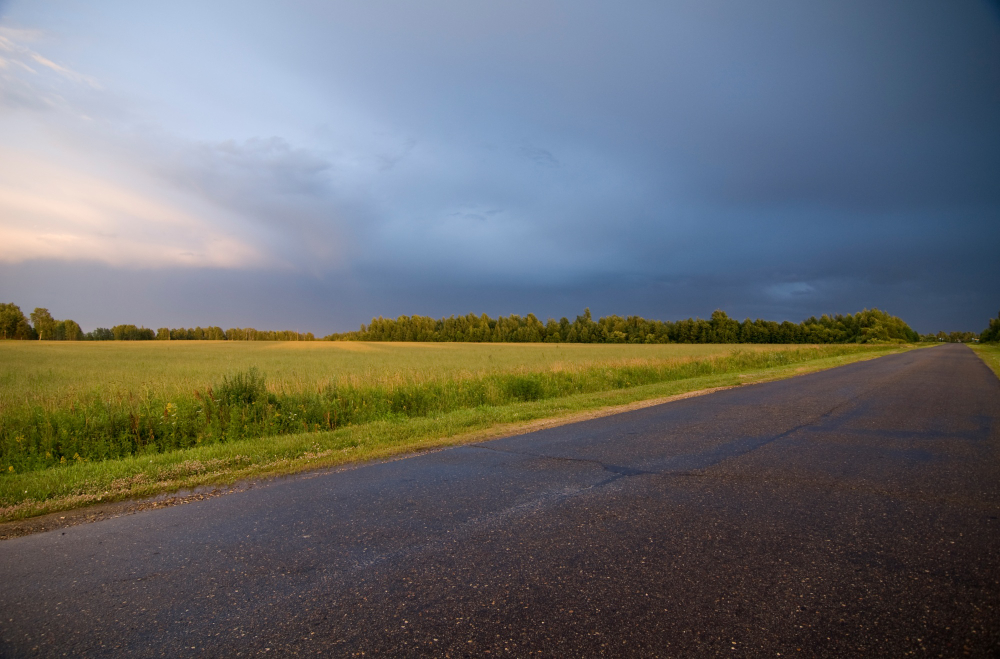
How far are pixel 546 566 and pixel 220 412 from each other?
32.8ft

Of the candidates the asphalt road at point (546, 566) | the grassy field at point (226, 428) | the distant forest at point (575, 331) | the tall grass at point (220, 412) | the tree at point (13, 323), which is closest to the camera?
the asphalt road at point (546, 566)

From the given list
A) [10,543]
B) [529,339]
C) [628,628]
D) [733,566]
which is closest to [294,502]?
[10,543]

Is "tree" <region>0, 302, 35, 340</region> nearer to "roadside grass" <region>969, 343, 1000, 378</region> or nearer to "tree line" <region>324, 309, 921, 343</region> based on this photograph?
"tree line" <region>324, 309, 921, 343</region>

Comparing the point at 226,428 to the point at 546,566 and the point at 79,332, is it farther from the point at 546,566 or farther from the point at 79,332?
the point at 79,332

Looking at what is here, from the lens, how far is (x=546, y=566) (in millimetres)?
3828

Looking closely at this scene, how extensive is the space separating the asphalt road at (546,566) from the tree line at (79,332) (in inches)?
4904

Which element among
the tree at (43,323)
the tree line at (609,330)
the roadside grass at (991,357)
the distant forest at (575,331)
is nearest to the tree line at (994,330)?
the distant forest at (575,331)

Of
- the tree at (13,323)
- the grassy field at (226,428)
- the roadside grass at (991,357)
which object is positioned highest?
the tree at (13,323)

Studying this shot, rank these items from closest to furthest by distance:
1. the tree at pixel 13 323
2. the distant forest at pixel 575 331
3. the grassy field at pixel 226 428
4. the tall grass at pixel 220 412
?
the grassy field at pixel 226 428 < the tall grass at pixel 220 412 < the tree at pixel 13 323 < the distant forest at pixel 575 331

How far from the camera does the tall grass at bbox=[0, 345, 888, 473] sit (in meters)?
9.38

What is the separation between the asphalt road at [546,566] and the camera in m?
2.97

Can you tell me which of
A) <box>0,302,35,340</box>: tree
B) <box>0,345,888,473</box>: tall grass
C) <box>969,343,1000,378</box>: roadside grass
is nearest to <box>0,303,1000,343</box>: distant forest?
<box>0,302,35,340</box>: tree

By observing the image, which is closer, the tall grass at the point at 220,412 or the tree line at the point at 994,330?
the tall grass at the point at 220,412

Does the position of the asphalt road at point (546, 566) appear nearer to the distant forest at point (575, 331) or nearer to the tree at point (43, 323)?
the distant forest at point (575, 331)
